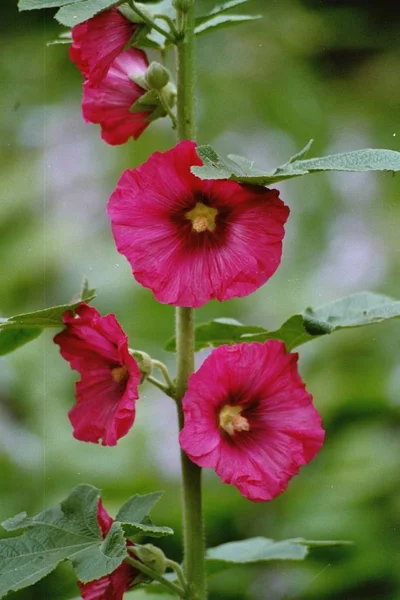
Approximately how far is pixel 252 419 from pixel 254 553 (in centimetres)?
21

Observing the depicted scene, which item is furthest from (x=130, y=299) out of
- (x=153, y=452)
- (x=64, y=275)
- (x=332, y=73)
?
(x=332, y=73)

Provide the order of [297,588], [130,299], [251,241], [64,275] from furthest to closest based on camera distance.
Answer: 1. [64,275]
2. [130,299]
3. [297,588]
4. [251,241]

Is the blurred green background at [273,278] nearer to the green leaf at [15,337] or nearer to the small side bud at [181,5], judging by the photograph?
the small side bud at [181,5]

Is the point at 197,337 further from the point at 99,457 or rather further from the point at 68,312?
the point at 99,457

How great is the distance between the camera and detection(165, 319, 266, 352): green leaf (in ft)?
2.35

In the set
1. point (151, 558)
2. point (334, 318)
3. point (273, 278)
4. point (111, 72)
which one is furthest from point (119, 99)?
point (273, 278)

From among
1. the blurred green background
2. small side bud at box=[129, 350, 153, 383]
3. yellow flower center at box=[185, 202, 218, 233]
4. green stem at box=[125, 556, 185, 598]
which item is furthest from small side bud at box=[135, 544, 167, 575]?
the blurred green background

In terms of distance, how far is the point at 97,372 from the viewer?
26.0 inches

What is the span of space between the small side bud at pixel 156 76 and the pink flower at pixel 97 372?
17 centimetres

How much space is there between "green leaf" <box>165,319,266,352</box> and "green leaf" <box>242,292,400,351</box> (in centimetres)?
1

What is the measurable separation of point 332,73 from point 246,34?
25cm

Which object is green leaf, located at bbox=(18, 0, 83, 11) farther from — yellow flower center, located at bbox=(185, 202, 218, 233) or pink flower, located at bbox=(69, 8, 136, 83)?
yellow flower center, located at bbox=(185, 202, 218, 233)

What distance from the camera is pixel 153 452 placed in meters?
1.49

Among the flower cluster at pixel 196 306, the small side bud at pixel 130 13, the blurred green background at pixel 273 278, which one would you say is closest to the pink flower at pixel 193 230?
A: the flower cluster at pixel 196 306
